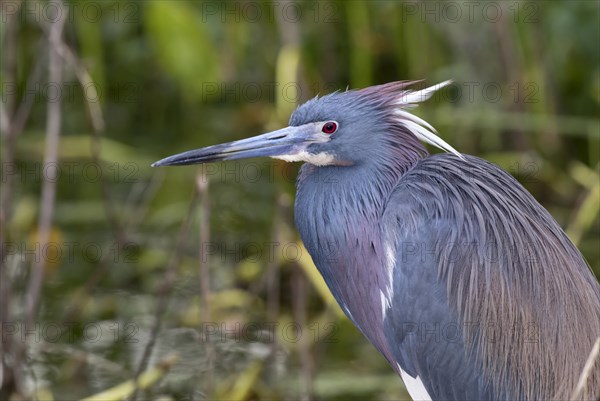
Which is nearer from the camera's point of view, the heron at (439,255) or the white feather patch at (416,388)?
the heron at (439,255)

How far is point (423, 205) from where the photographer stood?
13.0 feet

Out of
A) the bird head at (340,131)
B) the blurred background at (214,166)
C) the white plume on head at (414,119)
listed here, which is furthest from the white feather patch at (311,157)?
the blurred background at (214,166)

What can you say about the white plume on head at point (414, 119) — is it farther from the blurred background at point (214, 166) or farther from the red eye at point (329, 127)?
the blurred background at point (214, 166)

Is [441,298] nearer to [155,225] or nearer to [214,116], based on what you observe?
[155,225]

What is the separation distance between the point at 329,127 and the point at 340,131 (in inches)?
1.7

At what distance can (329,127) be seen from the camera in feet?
13.5

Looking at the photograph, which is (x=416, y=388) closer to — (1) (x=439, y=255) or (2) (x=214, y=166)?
(1) (x=439, y=255)

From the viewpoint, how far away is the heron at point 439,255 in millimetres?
3957

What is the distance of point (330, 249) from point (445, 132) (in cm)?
360

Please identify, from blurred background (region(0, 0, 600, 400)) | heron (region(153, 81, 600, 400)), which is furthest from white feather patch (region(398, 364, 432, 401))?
blurred background (region(0, 0, 600, 400))

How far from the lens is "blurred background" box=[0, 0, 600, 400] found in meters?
5.39

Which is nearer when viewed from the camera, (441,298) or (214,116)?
(441,298)

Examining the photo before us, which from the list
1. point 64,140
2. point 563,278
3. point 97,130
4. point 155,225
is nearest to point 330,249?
point 563,278

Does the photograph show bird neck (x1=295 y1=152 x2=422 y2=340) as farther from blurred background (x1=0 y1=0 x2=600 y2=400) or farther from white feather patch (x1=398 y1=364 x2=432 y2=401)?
blurred background (x1=0 y1=0 x2=600 y2=400)
